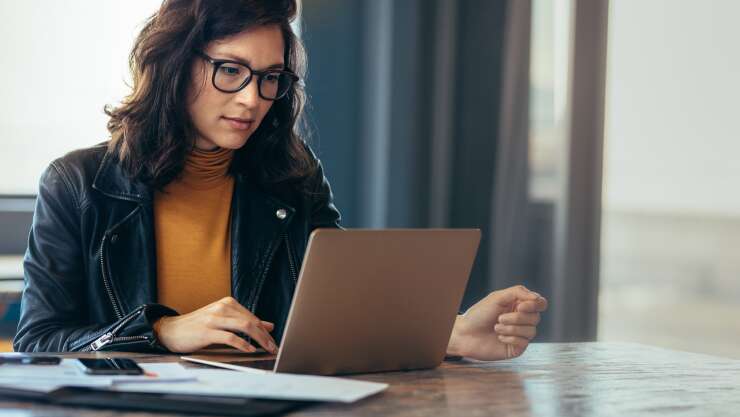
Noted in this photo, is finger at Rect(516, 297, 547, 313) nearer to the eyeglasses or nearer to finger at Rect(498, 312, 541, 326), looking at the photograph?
finger at Rect(498, 312, 541, 326)

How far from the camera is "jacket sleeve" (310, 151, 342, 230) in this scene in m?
2.20

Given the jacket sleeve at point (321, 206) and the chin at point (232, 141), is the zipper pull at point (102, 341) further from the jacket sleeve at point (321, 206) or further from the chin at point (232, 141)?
the jacket sleeve at point (321, 206)

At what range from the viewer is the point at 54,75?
128 inches

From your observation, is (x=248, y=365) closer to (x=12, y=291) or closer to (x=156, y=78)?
(x=156, y=78)

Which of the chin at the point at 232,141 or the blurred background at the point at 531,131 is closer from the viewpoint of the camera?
the chin at the point at 232,141

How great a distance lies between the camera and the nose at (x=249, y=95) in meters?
1.94

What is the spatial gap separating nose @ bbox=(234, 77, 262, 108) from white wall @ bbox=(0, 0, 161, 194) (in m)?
1.53

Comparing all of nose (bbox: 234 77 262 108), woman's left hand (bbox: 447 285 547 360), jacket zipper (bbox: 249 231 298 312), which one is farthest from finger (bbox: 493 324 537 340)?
nose (bbox: 234 77 262 108)

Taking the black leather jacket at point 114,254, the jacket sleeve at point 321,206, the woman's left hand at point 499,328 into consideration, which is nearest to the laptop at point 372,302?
the woman's left hand at point 499,328

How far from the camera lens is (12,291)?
2885 mm

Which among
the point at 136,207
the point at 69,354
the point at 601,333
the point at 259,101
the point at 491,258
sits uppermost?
the point at 259,101

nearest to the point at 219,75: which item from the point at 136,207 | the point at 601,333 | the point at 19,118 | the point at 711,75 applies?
the point at 136,207

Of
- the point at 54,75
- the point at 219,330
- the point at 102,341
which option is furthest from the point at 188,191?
the point at 54,75

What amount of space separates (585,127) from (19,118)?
1.99 m
